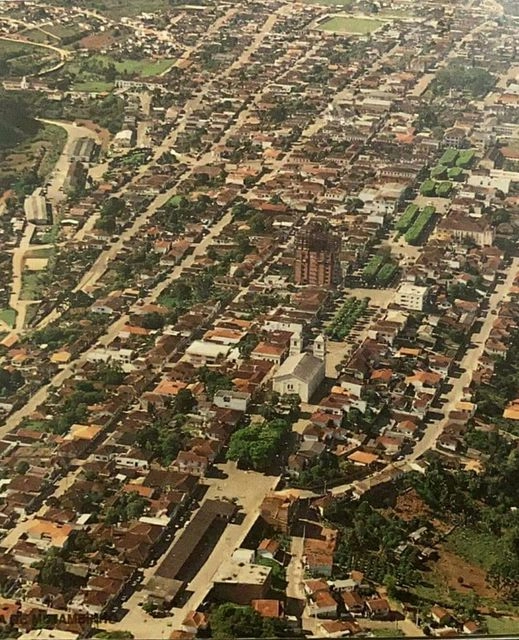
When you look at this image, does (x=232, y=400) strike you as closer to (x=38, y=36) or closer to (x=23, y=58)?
(x=23, y=58)

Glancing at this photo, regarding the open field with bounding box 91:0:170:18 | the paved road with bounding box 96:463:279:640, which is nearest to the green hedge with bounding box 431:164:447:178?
the paved road with bounding box 96:463:279:640

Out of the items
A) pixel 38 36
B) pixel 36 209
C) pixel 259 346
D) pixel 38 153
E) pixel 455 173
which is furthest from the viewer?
pixel 38 36

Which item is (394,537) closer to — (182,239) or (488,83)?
(182,239)

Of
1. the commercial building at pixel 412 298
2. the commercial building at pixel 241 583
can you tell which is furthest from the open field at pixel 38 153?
the commercial building at pixel 241 583

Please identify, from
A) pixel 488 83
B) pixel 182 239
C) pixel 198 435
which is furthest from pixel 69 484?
pixel 488 83

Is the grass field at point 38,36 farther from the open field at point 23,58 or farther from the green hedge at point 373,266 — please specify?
the green hedge at point 373,266

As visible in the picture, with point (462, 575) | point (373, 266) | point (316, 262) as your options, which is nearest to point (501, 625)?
point (462, 575)
